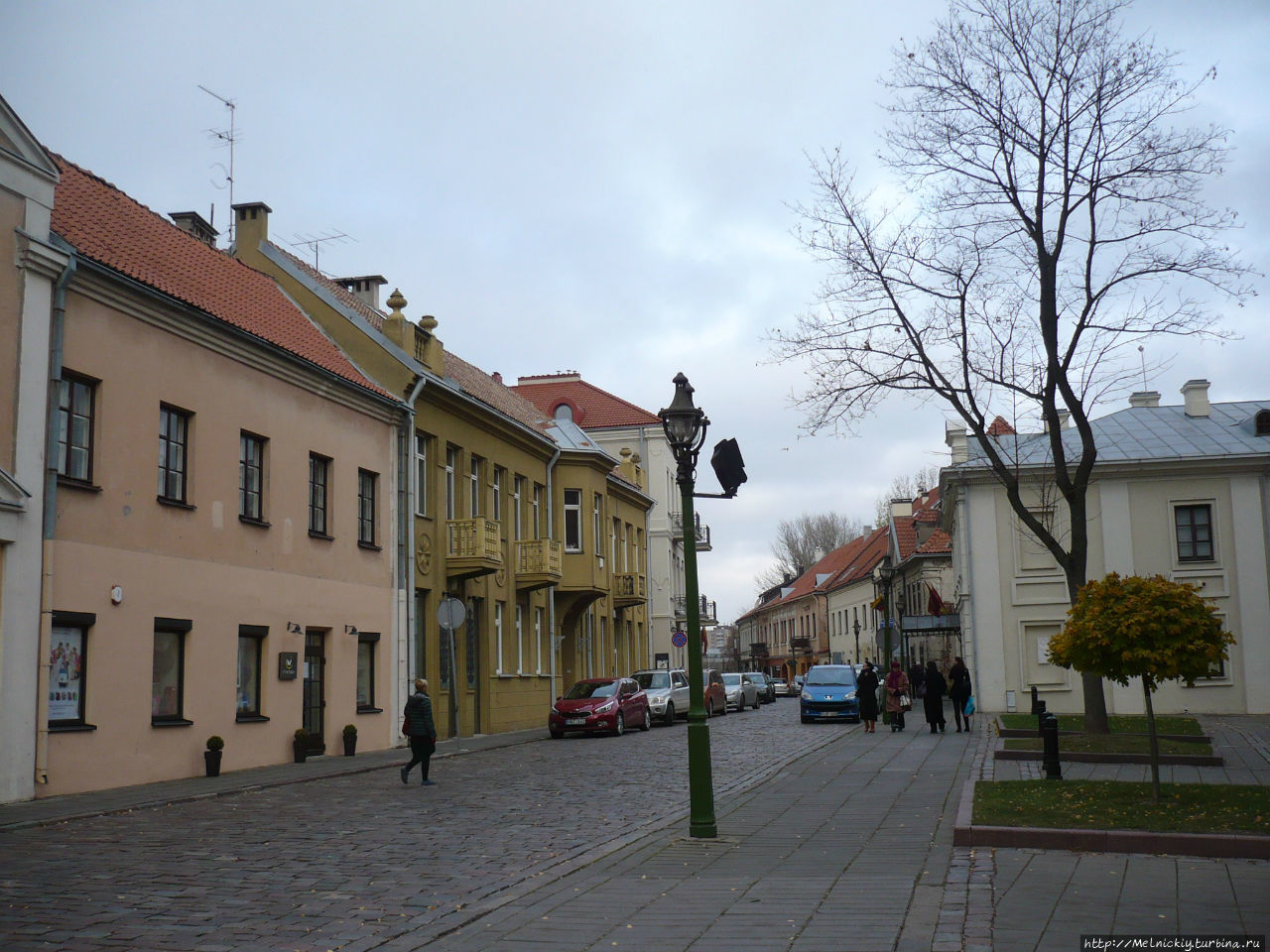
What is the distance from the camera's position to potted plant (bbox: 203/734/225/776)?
19953 millimetres

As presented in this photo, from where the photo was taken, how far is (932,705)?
93.8 feet

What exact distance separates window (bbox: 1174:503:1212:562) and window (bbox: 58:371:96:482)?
30854 mm

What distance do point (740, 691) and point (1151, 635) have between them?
3741 centimetres

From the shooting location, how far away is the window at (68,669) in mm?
16844

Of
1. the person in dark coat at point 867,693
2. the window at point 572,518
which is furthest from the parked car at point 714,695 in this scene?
the person in dark coat at point 867,693

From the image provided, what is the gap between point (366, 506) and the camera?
27.1 meters

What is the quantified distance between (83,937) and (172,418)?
1351 cm

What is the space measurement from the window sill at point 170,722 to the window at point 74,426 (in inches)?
149

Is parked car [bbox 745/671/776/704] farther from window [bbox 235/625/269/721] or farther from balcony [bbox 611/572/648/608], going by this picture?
window [bbox 235/625/269/721]

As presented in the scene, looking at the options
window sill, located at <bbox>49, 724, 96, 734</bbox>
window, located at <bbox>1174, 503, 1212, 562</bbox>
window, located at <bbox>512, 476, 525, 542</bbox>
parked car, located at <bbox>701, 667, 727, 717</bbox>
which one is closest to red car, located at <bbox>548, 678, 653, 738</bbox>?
window, located at <bbox>512, 476, 525, 542</bbox>

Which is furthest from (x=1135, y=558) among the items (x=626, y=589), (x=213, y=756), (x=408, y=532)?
(x=213, y=756)

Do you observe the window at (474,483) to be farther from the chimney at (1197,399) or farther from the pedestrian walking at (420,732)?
the chimney at (1197,399)

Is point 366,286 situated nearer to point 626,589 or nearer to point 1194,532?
point 626,589

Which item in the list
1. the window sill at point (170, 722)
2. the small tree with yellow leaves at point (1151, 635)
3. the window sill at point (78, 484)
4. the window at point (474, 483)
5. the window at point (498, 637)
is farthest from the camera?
the window at point (498, 637)
